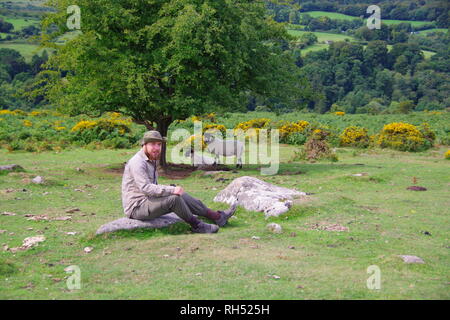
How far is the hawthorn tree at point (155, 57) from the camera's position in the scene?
66.1ft

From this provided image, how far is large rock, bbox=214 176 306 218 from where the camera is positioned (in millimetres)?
12885

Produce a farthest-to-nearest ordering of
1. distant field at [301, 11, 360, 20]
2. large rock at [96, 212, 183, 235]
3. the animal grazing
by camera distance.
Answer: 1. distant field at [301, 11, 360, 20]
2. the animal grazing
3. large rock at [96, 212, 183, 235]

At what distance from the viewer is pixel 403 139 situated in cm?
3075

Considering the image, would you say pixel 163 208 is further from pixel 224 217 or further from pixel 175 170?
pixel 175 170

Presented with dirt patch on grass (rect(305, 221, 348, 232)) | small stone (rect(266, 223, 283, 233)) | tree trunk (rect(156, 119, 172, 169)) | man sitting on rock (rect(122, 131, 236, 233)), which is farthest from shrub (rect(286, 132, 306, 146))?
man sitting on rock (rect(122, 131, 236, 233))

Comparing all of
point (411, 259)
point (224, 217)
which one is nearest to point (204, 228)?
point (224, 217)

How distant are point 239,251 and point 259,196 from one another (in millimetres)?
3704

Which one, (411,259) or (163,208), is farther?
(163,208)

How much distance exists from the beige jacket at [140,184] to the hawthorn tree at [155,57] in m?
9.17

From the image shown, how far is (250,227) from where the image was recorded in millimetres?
11797

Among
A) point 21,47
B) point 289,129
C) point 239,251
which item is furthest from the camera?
point 21,47

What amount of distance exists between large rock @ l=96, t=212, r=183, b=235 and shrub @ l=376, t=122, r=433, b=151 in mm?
21997

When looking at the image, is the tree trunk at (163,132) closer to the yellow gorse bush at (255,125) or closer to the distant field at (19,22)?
the yellow gorse bush at (255,125)

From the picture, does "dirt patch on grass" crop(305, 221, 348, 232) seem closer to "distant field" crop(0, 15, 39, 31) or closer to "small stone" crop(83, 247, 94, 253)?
"small stone" crop(83, 247, 94, 253)
